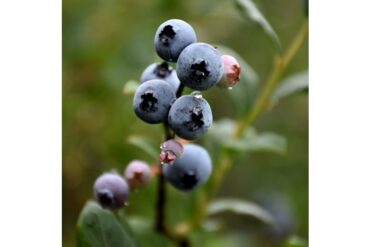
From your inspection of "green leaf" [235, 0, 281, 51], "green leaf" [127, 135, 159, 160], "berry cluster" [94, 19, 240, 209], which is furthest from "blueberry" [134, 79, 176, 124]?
"green leaf" [235, 0, 281, 51]

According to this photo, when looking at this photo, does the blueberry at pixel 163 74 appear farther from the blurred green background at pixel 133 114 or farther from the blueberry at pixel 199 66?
the blurred green background at pixel 133 114

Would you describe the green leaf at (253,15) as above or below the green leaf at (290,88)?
above

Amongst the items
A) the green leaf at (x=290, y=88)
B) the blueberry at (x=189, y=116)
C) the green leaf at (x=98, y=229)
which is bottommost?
the green leaf at (x=98, y=229)

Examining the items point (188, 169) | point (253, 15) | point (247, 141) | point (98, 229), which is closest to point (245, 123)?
point (247, 141)

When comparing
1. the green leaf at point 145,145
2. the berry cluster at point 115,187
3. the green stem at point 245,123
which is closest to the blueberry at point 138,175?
the berry cluster at point 115,187
